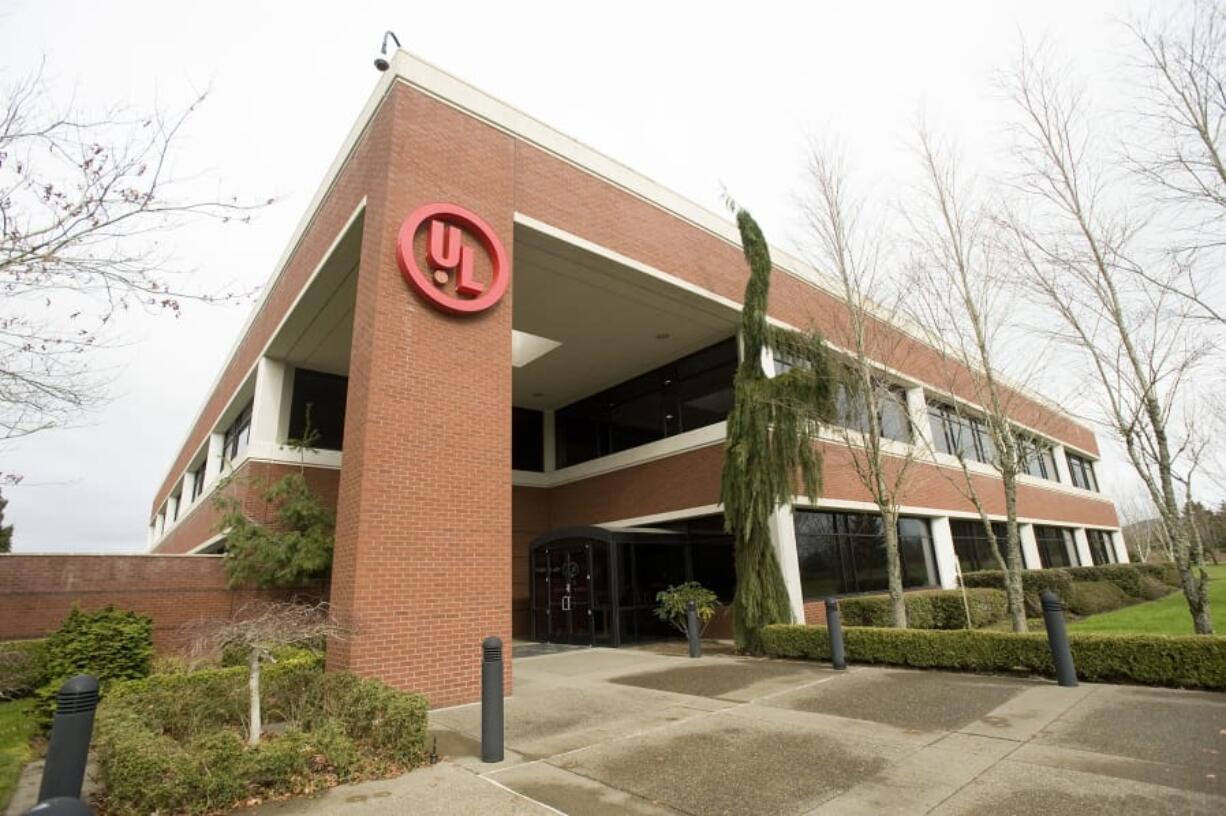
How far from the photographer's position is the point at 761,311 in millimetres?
13594

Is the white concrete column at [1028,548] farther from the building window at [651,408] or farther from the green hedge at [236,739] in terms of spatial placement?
the green hedge at [236,739]

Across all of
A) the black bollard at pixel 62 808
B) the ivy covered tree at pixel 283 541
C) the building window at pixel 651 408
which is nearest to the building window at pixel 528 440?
the building window at pixel 651 408

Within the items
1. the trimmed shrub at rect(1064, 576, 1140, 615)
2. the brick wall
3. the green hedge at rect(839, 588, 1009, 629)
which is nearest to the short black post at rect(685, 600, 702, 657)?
the green hedge at rect(839, 588, 1009, 629)

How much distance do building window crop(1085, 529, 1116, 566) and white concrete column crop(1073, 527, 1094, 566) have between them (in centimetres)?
64

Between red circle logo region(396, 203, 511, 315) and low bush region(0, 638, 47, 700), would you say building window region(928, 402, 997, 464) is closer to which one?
red circle logo region(396, 203, 511, 315)

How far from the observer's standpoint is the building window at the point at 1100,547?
3222 cm

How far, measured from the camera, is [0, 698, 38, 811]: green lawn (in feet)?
18.5

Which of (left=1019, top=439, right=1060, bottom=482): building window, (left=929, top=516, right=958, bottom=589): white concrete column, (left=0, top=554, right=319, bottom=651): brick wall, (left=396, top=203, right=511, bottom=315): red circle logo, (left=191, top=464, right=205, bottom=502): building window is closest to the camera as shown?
(left=396, top=203, right=511, bottom=315): red circle logo

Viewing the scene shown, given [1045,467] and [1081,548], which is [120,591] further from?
[1081,548]

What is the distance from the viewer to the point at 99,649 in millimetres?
8078

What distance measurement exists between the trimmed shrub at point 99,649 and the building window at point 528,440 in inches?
534

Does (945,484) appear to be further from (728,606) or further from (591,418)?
(591,418)

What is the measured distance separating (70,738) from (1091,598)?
2510 cm

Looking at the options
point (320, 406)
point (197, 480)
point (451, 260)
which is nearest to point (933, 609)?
point (451, 260)
